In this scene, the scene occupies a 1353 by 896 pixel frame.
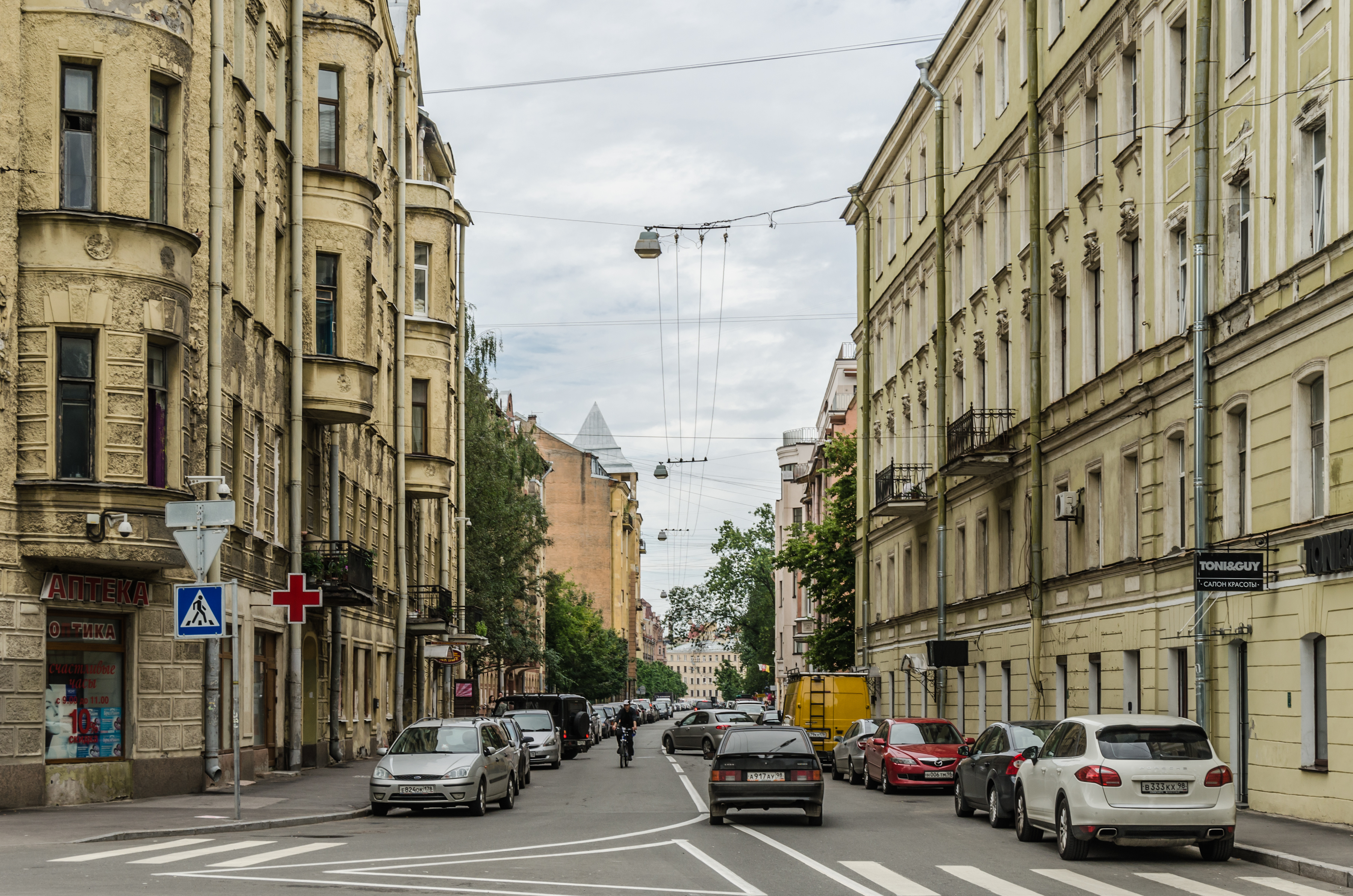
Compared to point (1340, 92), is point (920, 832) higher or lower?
lower

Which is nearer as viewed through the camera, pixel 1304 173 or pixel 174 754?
pixel 1304 173

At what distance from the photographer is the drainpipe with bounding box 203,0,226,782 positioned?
25.3 meters

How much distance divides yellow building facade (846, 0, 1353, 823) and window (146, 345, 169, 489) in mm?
14933

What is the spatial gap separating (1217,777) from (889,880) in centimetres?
397

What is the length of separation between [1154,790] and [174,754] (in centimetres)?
1474

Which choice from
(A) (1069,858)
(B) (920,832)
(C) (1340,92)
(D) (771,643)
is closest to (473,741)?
(B) (920,832)

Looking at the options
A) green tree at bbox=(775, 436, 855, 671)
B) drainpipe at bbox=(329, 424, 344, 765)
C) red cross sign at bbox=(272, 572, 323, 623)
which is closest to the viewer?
red cross sign at bbox=(272, 572, 323, 623)

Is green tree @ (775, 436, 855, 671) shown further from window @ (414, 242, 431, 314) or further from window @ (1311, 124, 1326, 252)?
window @ (1311, 124, 1326, 252)

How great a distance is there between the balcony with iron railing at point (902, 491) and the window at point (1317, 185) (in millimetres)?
21463

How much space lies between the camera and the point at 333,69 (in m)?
36.3

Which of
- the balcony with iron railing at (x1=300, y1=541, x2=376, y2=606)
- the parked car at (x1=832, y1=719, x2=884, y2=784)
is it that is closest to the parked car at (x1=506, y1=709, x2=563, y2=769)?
the balcony with iron railing at (x1=300, y1=541, x2=376, y2=606)

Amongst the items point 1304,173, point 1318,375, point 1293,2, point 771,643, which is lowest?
point 771,643

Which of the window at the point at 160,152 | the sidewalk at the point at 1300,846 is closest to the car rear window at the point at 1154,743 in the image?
the sidewalk at the point at 1300,846

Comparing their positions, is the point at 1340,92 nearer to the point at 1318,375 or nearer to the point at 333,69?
the point at 1318,375
